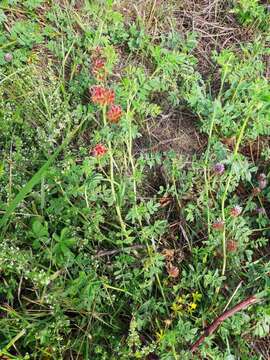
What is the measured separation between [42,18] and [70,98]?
52cm

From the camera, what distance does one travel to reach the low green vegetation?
184cm

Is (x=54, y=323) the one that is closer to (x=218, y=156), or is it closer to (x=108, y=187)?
(x=108, y=187)

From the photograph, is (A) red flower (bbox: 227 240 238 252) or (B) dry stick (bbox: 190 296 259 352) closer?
(B) dry stick (bbox: 190 296 259 352)

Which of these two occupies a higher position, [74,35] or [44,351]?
[74,35]

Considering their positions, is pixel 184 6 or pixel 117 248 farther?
pixel 184 6

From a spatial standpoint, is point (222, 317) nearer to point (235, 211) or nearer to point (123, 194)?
point (235, 211)

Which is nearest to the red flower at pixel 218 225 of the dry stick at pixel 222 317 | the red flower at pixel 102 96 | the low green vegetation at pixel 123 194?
the low green vegetation at pixel 123 194

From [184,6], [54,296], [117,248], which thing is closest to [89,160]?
[117,248]

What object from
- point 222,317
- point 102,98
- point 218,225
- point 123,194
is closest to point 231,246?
point 218,225

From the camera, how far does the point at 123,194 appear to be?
202 cm

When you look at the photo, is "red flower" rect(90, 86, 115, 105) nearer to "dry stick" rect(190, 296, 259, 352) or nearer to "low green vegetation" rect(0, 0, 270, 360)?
"low green vegetation" rect(0, 0, 270, 360)

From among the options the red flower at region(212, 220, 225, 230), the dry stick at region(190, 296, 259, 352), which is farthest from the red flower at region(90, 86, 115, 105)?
the dry stick at region(190, 296, 259, 352)

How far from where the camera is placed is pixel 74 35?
2.52 meters

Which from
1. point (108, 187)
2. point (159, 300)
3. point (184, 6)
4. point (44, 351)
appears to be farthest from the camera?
point (184, 6)
